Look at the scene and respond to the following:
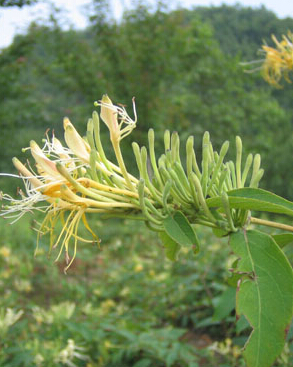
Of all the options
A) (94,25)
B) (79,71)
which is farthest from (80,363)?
(94,25)

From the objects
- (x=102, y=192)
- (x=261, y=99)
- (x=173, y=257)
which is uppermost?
(x=261, y=99)

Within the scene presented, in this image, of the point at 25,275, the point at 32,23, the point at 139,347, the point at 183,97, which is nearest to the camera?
the point at 139,347

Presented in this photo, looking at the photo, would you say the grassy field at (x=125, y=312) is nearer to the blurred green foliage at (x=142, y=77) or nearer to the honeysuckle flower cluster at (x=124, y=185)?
the honeysuckle flower cluster at (x=124, y=185)

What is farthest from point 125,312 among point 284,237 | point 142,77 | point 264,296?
point 142,77

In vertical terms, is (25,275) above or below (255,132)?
below

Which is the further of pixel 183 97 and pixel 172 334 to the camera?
pixel 183 97

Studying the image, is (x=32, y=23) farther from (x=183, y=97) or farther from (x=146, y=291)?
(x=146, y=291)
